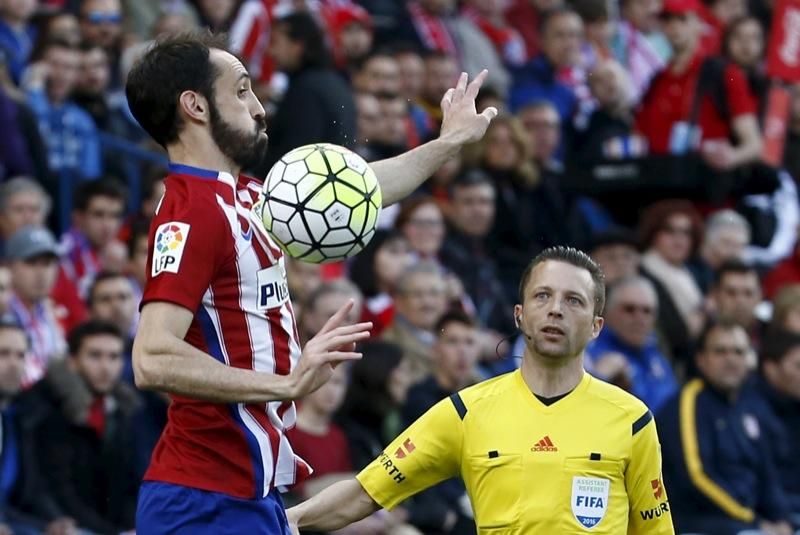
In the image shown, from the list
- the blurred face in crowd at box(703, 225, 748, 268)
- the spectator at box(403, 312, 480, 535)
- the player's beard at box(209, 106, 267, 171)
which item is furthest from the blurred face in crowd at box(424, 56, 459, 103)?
the player's beard at box(209, 106, 267, 171)

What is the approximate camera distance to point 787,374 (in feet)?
42.5

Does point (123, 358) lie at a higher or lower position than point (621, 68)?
lower

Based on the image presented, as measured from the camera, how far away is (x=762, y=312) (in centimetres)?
1497

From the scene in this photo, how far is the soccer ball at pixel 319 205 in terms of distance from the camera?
238 inches

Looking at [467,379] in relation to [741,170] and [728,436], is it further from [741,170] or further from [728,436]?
[741,170]

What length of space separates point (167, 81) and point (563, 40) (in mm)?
10872

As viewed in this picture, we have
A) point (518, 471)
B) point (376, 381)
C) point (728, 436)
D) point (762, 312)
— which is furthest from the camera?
point (762, 312)

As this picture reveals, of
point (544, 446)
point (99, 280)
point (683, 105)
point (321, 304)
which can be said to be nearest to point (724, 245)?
Result: point (683, 105)

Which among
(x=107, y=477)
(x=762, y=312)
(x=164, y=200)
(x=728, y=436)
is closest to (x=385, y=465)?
(x=164, y=200)

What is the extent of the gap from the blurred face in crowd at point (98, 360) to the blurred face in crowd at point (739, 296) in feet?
18.0

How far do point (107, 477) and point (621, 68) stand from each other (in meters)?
8.21

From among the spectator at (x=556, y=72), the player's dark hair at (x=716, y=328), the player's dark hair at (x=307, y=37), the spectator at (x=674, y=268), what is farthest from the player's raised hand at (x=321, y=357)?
the spectator at (x=556, y=72)

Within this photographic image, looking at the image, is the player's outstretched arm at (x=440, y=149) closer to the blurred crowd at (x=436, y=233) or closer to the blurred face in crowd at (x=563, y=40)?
the blurred crowd at (x=436, y=233)

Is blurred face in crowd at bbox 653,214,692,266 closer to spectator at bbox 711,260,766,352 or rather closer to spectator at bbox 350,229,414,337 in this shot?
spectator at bbox 711,260,766,352
